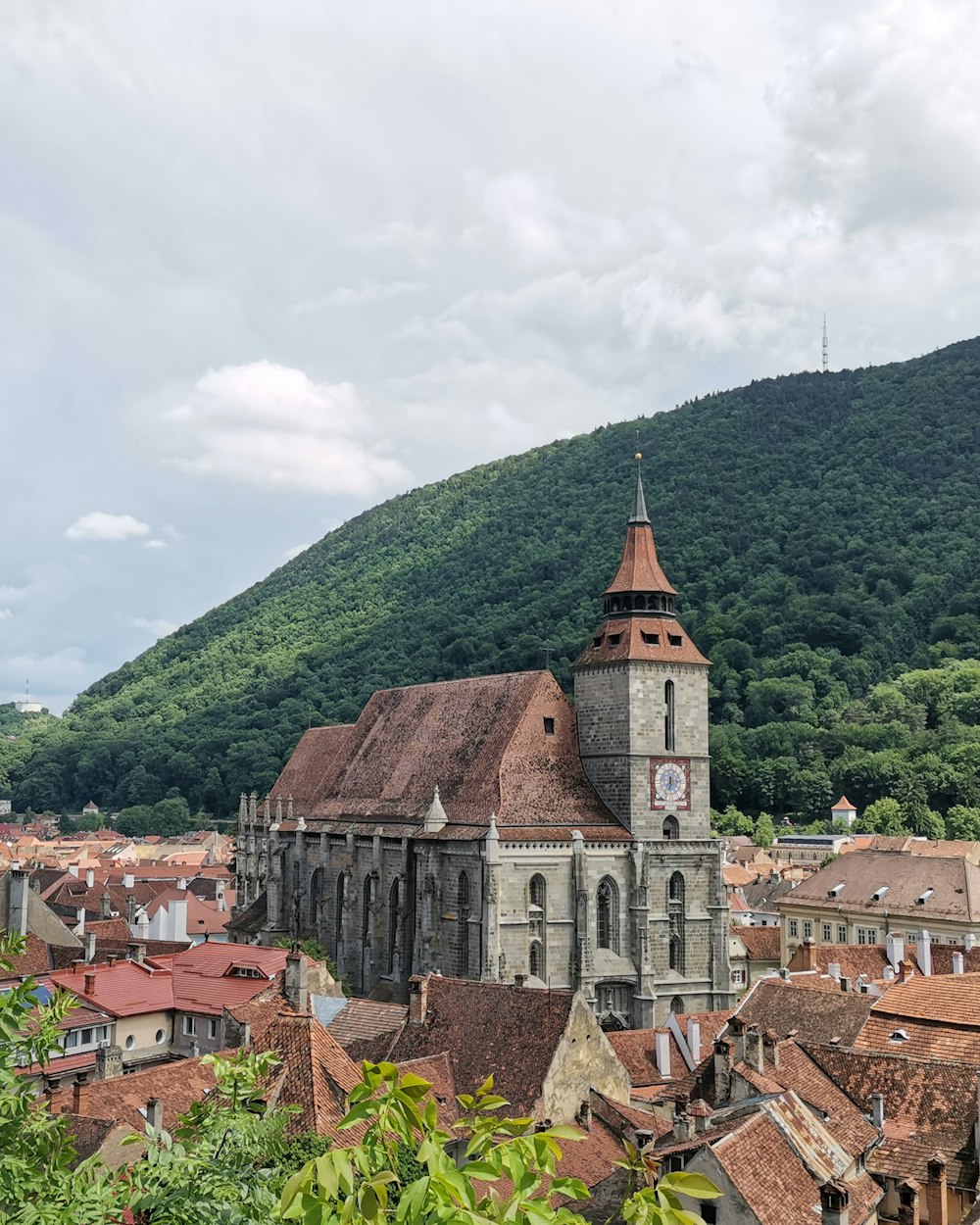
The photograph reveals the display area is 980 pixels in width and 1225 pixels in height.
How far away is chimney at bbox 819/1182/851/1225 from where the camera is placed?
2208cm

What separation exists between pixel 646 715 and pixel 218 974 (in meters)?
20.7

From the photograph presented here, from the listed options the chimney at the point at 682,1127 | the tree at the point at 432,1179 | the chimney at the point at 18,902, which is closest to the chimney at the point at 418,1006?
the chimney at the point at 682,1127

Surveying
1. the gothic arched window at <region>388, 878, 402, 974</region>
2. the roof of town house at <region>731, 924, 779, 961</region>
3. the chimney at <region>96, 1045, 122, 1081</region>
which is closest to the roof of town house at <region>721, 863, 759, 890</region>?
the roof of town house at <region>731, 924, 779, 961</region>

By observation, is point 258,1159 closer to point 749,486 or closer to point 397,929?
point 397,929

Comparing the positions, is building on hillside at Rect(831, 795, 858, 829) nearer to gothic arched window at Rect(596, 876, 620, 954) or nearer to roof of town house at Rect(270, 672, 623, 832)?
roof of town house at Rect(270, 672, 623, 832)

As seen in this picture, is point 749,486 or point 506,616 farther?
point 749,486

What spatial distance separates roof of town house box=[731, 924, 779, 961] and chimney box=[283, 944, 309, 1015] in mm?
39423

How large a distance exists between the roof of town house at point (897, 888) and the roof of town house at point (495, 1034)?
45.7 meters

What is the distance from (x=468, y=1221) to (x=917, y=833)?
12924 cm

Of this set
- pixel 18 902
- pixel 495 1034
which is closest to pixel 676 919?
pixel 495 1034

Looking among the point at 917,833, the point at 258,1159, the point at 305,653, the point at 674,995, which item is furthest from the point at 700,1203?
the point at 305,653

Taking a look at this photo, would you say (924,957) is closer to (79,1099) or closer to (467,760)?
(467,760)

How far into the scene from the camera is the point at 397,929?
56469 millimetres

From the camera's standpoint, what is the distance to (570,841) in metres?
52.1
